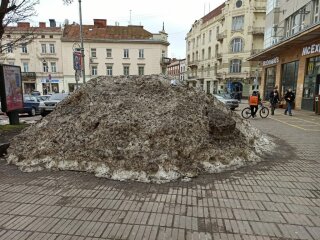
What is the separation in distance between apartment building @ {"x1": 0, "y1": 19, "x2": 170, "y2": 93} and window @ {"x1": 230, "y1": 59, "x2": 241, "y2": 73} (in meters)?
12.7

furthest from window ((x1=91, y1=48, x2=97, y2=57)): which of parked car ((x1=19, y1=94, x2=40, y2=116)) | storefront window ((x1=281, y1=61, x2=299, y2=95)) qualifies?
storefront window ((x1=281, y1=61, x2=299, y2=95))

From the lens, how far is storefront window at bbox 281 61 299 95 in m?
18.6

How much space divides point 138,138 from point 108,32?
146ft

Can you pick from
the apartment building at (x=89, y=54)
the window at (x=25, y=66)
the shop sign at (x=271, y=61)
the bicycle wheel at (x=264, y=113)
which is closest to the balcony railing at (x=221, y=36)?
the apartment building at (x=89, y=54)

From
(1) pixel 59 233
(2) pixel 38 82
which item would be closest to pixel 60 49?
Answer: (2) pixel 38 82

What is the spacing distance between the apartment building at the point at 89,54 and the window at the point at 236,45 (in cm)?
1263

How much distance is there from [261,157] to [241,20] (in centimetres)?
3873

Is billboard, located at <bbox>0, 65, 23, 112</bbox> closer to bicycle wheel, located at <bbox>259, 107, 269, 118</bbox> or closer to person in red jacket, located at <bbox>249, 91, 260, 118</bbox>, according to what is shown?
person in red jacket, located at <bbox>249, 91, 260, 118</bbox>

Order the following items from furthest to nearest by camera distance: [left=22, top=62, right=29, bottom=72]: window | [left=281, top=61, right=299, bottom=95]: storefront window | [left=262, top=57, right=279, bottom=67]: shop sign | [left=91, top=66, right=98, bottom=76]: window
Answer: [left=91, top=66, right=98, bottom=76]: window, [left=22, top=62, right=29, bottom=72]: window, [left=262, top=57, right=279, bottom=67]: shop sign, [left=281, top=61, right=299, bottom=95]: storefront window

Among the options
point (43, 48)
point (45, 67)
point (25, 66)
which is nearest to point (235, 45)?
point (43, 48)

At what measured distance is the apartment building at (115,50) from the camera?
44.1 metres

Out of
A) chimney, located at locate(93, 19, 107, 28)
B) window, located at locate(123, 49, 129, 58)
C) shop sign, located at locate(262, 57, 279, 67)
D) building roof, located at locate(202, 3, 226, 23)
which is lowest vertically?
shop sign, located at locate(262, 57, 279, 67)

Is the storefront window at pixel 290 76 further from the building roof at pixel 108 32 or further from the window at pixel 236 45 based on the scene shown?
the building roof at pixel 108 32

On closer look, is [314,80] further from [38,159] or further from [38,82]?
[38,82]
